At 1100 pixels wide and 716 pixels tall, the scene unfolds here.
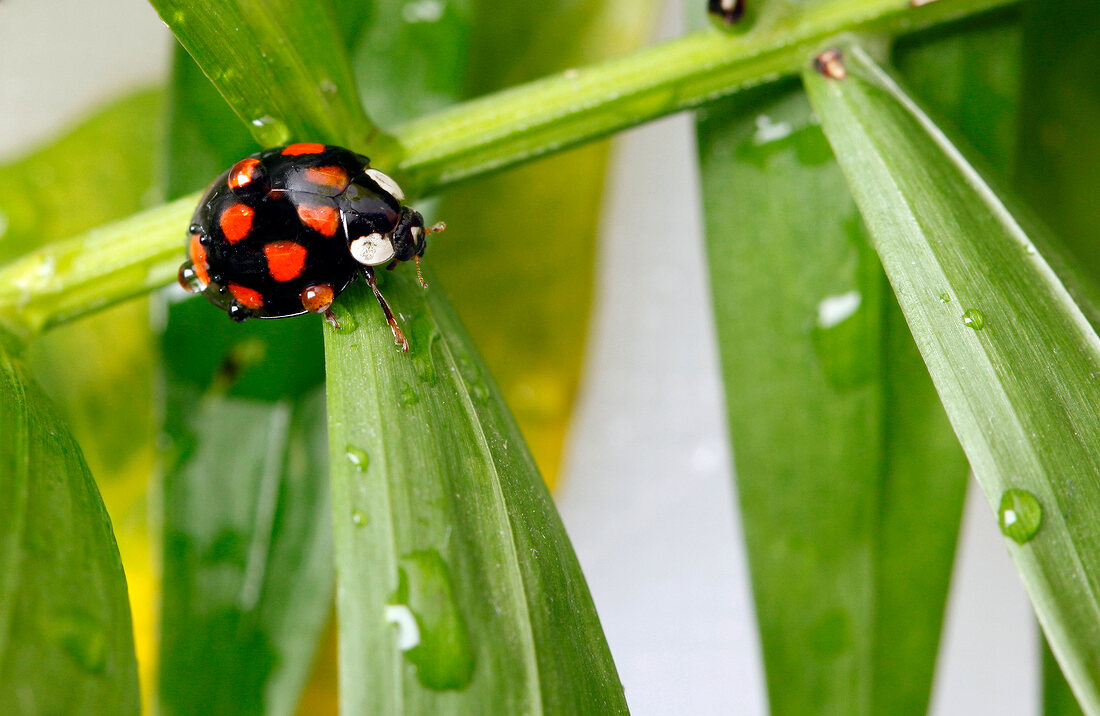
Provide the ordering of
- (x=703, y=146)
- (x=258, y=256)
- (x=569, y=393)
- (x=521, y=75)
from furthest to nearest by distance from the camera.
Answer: (x=569, y=393), (x=521, y=75), (x=703, y=146), (x=258, y=256)

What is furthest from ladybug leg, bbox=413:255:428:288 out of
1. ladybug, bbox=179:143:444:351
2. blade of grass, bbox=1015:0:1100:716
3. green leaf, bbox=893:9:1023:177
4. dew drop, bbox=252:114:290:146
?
blade of grass, bbox=1015:0:1100:716

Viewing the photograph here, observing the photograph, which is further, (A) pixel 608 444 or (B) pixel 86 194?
(A) pixel 608 444

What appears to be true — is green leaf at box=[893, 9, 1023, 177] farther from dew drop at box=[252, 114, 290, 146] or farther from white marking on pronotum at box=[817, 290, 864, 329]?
dew drop at box=[252, 114, 290, 146]

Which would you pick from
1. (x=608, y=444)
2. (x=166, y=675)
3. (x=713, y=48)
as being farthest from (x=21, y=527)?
(x=608, y=444)

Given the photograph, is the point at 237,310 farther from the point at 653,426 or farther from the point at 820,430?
the point at 653,426

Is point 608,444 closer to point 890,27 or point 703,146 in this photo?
point 703,146

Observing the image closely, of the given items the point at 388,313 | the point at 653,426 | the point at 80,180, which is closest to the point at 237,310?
the point at 388,313
